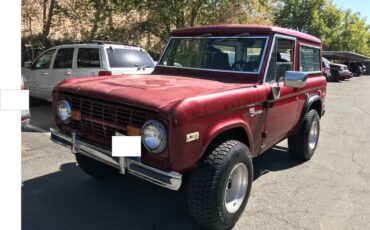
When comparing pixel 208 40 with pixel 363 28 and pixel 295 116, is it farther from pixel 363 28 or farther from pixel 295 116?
pixel 363 28

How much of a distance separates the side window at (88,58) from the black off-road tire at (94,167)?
3.94 metres

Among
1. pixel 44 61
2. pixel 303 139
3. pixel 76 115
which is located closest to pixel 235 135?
pixel 76 115

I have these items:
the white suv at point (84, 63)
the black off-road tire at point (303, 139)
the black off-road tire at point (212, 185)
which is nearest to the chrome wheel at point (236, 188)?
the black off-road tire at point (212, 185)

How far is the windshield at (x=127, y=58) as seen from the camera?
809cm

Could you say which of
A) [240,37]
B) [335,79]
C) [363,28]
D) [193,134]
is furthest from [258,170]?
[363,28]

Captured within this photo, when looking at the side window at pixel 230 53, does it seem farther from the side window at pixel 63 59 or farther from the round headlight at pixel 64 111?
the side window at pixel 63 59

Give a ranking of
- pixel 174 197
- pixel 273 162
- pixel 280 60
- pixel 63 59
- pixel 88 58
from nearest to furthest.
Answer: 1. pixel 174 197
2. pixel 280 60
3. pixel 273 162
4. pixel 88 58
5. pixel 63 59

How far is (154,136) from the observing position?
2.97m

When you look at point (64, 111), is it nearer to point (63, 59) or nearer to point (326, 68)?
A: point (63, 59)

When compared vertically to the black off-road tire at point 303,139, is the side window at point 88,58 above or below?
above

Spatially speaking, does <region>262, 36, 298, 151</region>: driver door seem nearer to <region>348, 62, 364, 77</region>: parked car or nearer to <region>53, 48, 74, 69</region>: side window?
<region>53, 48, 74, 69</region>: side window

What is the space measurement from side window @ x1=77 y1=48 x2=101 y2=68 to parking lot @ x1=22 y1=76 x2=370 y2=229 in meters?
2.54

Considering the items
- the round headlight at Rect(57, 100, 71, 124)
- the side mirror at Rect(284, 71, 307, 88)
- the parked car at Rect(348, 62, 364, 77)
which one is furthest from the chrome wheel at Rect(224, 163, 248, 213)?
the parked car at Rect(348, 62, 364, 77)

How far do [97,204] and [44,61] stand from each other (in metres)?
6.61
